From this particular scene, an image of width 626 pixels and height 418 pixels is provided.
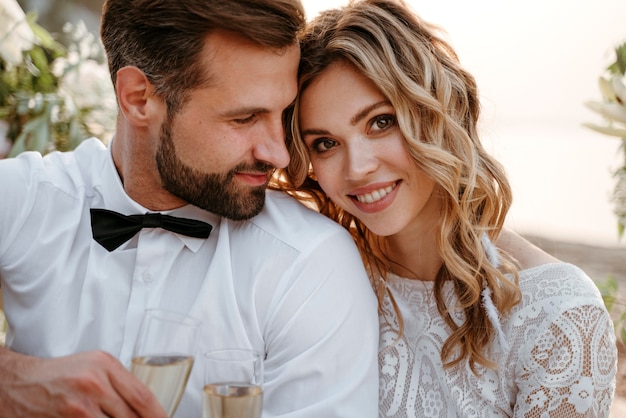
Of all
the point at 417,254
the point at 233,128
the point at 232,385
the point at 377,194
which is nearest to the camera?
the point at 232,385

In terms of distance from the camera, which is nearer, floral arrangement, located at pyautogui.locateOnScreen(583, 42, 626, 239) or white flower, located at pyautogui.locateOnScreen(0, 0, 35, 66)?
floral arrangement, located at pyautogui.locateOnScreen(583, 42, 626, 239)

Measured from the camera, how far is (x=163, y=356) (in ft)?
4.31

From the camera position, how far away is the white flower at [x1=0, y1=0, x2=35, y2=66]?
130 inches

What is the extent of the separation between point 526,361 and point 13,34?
2.79 meters

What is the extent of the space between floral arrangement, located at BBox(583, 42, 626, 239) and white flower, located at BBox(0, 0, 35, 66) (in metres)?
2.71

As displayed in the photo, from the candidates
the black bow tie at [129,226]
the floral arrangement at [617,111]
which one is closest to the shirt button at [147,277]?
the black bow tie at [129,226]

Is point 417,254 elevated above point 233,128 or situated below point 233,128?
below

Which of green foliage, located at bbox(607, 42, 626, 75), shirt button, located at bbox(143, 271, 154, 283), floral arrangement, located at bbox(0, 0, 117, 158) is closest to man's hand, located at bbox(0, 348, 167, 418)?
shirt button, located at bbox(143, 271, 154, 283)

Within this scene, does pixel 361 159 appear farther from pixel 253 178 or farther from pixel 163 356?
pixel 163 356

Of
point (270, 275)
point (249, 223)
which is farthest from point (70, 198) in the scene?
point (270, 275)

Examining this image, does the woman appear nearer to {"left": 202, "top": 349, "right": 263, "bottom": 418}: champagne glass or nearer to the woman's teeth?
the woman's teeth

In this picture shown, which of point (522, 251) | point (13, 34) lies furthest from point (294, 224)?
point (13, 34)

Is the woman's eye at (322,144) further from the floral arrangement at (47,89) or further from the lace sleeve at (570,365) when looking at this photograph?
the floral arrangement at (47,89)

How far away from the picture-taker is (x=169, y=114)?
2.27 m
